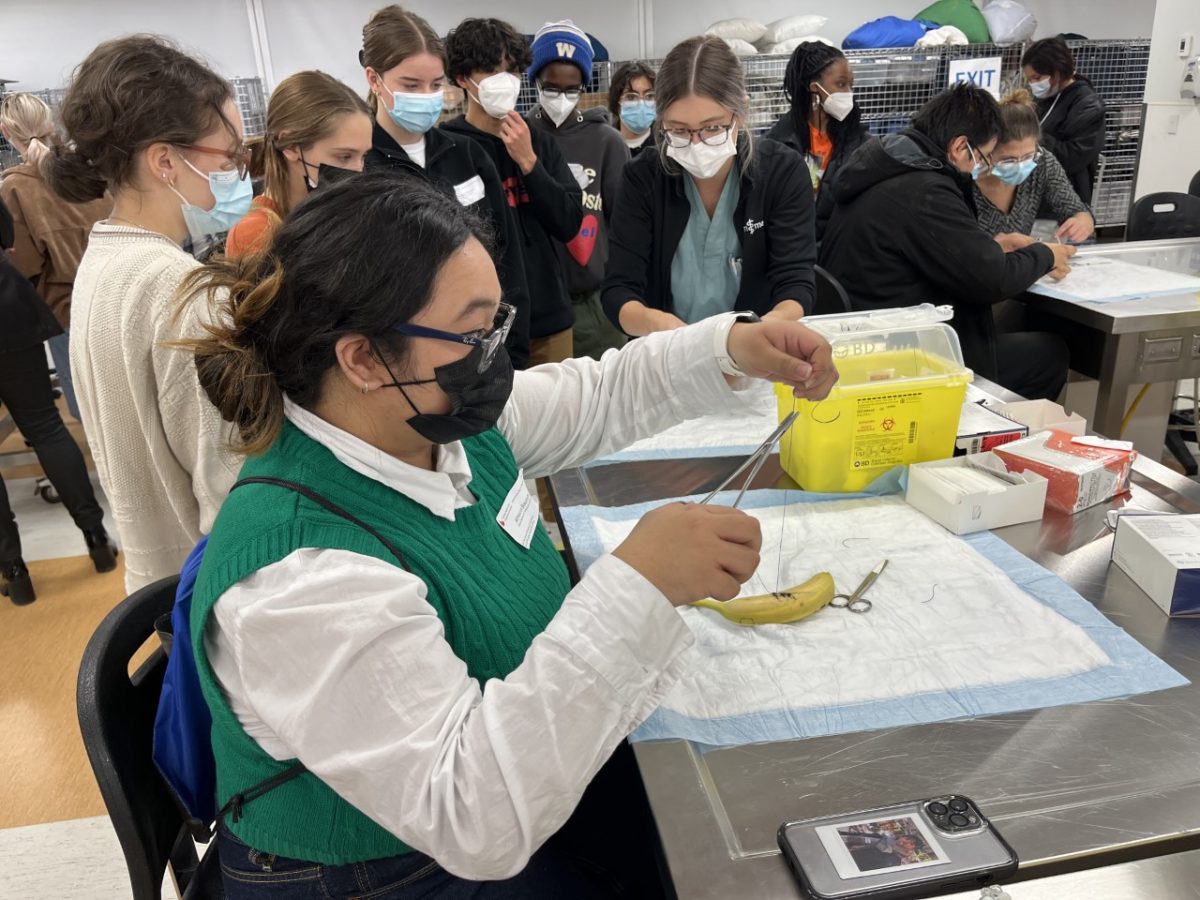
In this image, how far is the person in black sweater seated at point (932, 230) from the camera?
2.59 metres

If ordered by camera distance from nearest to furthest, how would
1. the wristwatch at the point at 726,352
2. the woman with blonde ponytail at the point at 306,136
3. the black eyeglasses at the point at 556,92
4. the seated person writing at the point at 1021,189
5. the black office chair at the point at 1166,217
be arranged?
1. the wristwatch at the point at 726,352
2. the woman with blonde ponytail at the point at 306,136
3. the seated person writing at the point at 1021,189
4. the black eyeglasses at the point at 556,92
5. the black office chair at the point at 1166,217

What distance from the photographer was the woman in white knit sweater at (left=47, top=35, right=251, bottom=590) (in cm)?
143

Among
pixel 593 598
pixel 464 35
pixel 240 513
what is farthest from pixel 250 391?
pixel 464 35

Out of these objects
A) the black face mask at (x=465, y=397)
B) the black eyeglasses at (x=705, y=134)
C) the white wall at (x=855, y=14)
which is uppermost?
the white wall at (x=855, y=14)

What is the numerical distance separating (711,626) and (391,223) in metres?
0.68

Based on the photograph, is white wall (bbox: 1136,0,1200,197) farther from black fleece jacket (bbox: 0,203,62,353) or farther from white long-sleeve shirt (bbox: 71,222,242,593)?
black fleece jacket (bbox: 0,203,62,353)

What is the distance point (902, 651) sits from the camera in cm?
115

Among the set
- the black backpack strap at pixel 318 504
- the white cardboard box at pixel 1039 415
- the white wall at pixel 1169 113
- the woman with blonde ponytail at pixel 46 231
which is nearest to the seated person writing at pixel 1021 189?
the white cardboard box at pixel 1039 415

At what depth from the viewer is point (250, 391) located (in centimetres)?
98

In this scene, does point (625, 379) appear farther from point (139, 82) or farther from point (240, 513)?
point (139, 82)

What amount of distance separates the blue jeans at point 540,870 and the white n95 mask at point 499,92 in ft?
6.73

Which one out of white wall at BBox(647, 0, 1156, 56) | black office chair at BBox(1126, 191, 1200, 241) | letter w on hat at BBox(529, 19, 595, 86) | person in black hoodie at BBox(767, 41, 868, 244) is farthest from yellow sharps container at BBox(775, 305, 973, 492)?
white wall at BBox(647, 0, 1156, 56)

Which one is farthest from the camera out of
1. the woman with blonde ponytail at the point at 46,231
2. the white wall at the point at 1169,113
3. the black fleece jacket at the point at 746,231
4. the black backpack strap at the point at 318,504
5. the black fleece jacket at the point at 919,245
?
the white wall at the point at 1169,113

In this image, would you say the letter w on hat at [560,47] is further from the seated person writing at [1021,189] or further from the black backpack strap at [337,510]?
the black backpack strap at [337,510]
